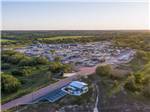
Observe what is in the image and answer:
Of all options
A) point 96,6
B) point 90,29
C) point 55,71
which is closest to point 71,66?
point 55,71

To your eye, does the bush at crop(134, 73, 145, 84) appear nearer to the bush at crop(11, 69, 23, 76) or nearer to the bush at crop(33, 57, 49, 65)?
the bush at crop(33, 57, 49, 65)

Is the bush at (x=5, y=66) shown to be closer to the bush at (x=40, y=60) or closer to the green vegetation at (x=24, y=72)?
the green vegetation at (x=24, y=72)

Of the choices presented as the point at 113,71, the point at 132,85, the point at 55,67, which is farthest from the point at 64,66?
the point at 132,85

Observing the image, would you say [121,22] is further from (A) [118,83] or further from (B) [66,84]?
(B) [66,84]

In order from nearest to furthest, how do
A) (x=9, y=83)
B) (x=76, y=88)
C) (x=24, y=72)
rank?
(x=9, y=83), (x=24, y=72), (x=76, y=88)

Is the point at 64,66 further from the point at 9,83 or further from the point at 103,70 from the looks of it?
the point at 9,83

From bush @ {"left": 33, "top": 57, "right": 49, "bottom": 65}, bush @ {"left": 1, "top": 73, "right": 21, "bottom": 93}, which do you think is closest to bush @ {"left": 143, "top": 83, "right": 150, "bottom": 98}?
bush @ {"left": 33, "top": 57, "right": 49, "bottom": 65}

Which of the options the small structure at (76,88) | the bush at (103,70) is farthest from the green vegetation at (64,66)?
the small structure at (76,88)
